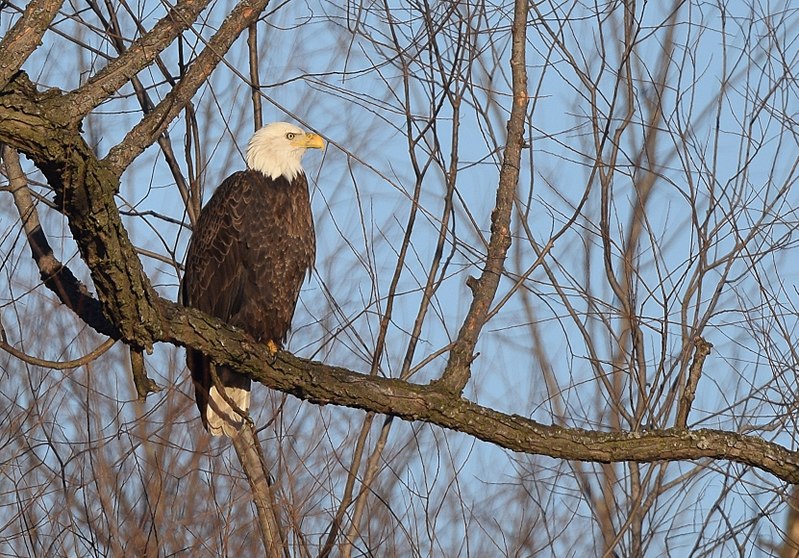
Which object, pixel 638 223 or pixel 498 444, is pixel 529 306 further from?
pixel 498 444

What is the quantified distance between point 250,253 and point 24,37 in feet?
6.93

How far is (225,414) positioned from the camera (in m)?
4.77

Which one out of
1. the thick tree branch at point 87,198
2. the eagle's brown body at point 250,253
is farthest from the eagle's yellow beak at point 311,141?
the thick tree branch at point 87,198

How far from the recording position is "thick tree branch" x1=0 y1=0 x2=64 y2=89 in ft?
8.95

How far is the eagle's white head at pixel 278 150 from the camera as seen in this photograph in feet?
16.8

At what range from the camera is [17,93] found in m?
2.67

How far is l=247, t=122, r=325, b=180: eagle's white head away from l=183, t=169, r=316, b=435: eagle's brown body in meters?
0.04

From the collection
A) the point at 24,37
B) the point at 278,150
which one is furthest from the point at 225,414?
the point at 24,37

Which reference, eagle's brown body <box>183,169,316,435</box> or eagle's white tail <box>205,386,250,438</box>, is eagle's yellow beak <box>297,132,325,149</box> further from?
eagle's white tail <box>205,386,250,438</box>

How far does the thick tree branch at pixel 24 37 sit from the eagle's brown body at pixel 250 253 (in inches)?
74.6

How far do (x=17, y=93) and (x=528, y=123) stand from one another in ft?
6.72

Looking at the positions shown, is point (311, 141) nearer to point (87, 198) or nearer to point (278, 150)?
point (278, 150)

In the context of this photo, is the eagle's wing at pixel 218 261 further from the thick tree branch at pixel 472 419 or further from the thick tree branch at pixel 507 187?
the thick tree branch at pixel 507 187

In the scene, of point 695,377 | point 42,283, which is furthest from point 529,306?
point 42,283
